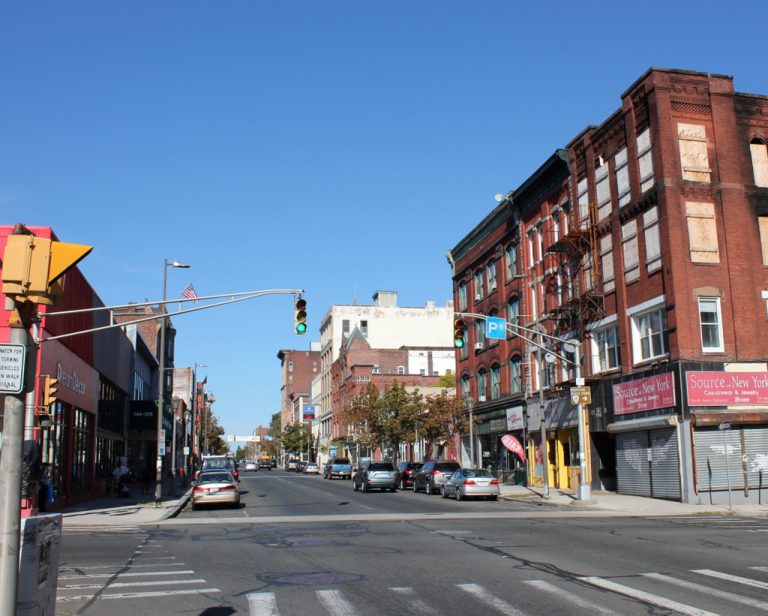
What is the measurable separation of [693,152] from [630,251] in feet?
15.7

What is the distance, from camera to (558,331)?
41031 mm

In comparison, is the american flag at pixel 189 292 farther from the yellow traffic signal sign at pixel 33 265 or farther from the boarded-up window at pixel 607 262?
the yellow traffic signal sign at pixel 33 265

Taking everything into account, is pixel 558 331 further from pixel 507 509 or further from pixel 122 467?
pixel 122 467

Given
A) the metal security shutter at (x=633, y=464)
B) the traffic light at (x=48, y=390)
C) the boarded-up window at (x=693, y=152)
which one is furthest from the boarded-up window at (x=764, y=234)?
the traffic light at (x=48, y=390)

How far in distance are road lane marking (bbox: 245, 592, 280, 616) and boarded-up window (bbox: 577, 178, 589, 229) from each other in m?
30.1

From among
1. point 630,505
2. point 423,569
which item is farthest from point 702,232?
point 423,569

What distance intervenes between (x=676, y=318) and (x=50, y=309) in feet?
74.1

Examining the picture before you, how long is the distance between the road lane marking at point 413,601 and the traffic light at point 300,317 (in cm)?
1309

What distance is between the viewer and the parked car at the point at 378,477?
42531mm

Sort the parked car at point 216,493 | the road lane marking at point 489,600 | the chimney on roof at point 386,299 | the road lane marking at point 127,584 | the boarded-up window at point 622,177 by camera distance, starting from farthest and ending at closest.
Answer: the chimney on roof at point 386,299 → the boarded-up window at point 622,177 → the parked car at point 216,493 → the road lane marking at point 127,584 → the road lane marking at point 489,600

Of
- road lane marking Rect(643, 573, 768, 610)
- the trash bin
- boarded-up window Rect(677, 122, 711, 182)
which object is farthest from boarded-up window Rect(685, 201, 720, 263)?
the trash bin

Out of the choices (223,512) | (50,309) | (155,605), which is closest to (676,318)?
(223,512)

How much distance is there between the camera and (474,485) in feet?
113

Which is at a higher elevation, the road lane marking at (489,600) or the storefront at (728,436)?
the storefront at (728,436)
